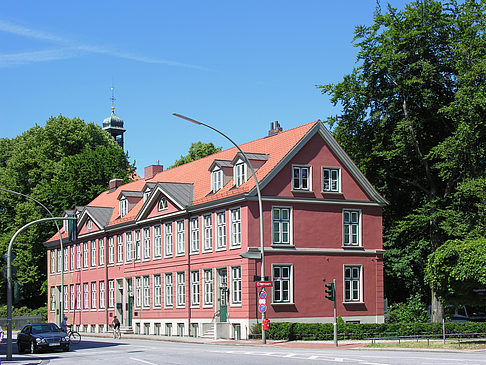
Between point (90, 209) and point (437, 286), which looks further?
point (90, 209)

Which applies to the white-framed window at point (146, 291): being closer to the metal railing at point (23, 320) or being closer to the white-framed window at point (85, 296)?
the white-framed window at point (85, 296)

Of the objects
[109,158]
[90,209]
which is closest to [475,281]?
[90,209]

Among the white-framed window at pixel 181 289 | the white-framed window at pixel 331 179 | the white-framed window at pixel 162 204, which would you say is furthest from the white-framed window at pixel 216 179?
the white-framed window at pixel 331 179

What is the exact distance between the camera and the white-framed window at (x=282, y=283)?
141ft

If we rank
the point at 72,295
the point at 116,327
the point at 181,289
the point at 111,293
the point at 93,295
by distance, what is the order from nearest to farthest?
1. the point at 181,289
2. the point at 116,327
3. the point at 111,293
4. the point at 93,295
5. the point at 72,295

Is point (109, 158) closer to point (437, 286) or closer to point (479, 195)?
point (479, 195)

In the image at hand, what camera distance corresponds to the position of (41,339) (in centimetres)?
3656

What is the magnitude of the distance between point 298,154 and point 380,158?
9253 mm

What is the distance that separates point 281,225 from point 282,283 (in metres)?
3.18

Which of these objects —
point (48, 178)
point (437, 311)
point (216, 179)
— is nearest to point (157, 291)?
point (216, 179)

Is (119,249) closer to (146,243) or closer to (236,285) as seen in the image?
(146,243)

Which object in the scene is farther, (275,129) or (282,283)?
(275,129)

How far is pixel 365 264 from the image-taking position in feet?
151

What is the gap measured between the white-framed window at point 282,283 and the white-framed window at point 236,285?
194cm
